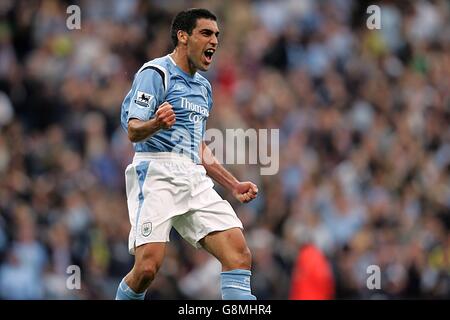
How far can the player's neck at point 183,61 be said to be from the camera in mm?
9164

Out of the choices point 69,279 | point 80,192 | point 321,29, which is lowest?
point 69,279

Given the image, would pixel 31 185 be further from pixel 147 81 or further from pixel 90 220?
pixel 147 81

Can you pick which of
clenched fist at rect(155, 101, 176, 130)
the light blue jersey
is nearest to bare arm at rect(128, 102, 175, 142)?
clenched fist at rect(155, 101, 176, 130)

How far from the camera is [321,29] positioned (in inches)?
775

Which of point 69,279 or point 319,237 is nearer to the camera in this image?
point 69,279

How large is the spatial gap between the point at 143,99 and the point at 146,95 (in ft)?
0.14

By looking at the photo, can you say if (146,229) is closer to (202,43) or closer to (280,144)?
(202,43)

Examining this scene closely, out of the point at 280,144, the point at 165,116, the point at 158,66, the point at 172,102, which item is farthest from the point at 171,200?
the point at 280,144

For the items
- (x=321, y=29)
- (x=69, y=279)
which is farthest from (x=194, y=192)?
(x=321, y=29)

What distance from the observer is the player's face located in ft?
29.8
